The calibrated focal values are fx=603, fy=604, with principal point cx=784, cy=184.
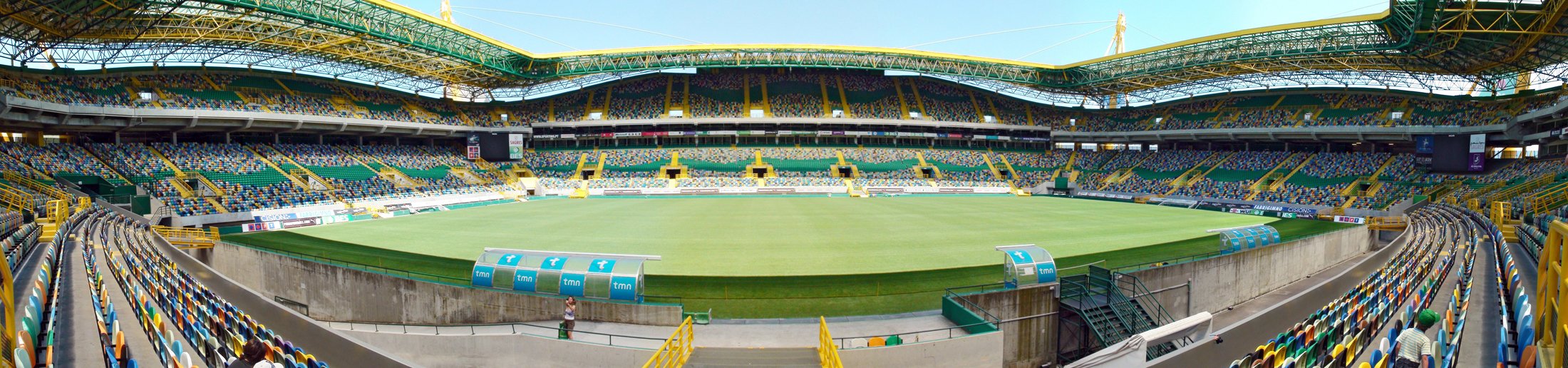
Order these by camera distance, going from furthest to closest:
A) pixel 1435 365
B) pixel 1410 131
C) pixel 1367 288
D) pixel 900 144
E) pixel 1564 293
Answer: pixel 900 144, pixel 1410 131, pixel 1367 288, pixel 1435 365, pixel 1564 293

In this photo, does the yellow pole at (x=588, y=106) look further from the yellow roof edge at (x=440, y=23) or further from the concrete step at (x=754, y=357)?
the concrete step at (x=754, y=357)

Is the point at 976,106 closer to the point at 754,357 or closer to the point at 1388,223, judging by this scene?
the point at 1388,223

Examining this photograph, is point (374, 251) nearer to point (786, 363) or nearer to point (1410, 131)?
point (786, 363)

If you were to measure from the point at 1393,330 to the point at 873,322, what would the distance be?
7311 millimetres

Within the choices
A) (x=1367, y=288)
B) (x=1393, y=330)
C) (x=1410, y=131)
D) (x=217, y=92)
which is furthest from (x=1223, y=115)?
(x=217, y=92)

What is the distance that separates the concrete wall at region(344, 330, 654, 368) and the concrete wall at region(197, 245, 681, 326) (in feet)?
4.88

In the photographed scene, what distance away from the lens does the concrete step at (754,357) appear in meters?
9.29

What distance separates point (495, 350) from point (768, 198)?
125ft

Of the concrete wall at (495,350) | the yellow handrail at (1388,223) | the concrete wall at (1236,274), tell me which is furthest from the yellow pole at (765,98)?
the concrete wall at (495,350)

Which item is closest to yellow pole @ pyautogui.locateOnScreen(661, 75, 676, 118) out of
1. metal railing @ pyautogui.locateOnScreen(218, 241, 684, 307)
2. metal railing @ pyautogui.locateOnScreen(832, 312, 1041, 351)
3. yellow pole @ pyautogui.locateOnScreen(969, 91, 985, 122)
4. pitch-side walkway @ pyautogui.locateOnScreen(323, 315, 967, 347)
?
yellow pole @ pyautogui.locateOnScreen(969, 91, 985, 122)

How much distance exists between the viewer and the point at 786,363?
30.7ft

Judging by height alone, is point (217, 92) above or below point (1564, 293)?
above

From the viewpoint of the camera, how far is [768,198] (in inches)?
1906

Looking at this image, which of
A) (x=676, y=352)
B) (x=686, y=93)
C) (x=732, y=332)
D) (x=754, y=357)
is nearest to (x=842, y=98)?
(x=686, y=93)
